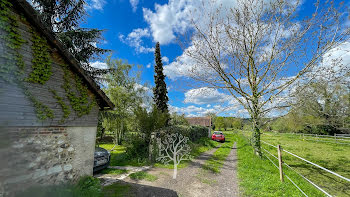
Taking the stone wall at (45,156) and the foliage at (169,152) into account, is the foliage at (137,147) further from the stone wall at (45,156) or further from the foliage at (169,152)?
the stone wall at (45,156)

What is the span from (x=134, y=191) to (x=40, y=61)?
4868mm

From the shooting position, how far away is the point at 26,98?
3.22 meters

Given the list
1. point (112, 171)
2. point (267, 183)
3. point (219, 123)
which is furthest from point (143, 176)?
point (219, 123)

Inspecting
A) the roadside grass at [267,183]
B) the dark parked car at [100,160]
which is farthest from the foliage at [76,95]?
the roadside grass at [267,183]

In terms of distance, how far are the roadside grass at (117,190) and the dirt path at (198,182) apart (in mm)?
560

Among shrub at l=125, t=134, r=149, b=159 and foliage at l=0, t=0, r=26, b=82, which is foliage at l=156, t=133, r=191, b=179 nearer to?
shrub at l=125, t=134, r=149, b=159

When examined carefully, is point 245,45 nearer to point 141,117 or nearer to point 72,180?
point 141,117

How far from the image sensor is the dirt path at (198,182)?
187 inches

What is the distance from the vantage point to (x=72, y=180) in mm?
4141

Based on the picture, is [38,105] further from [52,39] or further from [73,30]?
[73,30]

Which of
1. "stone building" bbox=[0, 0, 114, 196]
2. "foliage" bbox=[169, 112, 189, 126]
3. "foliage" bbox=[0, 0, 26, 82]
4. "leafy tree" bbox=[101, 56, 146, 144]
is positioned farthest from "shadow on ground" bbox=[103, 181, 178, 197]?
"foliage" bbox=[169, 112, 189, 126]

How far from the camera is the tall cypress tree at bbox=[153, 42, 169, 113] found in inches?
662

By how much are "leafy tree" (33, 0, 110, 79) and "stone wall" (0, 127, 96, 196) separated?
6.02 m

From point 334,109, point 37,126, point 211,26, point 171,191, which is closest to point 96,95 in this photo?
point 37,126
